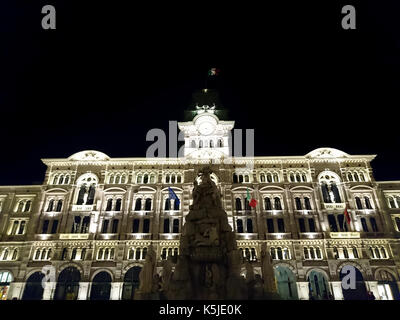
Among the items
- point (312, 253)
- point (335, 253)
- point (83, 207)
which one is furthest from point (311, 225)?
point (83, 207)

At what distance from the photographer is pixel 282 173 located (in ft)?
134

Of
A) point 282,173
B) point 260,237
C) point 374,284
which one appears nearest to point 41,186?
point 260,237

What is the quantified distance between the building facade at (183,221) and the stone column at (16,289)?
0.39 ft

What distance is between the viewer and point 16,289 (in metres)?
33.9

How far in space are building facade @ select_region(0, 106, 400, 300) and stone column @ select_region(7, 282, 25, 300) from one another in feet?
0.39

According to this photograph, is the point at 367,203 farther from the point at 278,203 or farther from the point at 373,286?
the point at 278,203

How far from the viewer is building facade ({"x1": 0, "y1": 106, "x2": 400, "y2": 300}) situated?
113 ft

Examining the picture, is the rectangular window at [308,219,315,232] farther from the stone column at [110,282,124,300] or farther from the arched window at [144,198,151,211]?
the stone column at [110,282,124,300]

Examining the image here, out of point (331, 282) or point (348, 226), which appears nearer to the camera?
point (331, 282)

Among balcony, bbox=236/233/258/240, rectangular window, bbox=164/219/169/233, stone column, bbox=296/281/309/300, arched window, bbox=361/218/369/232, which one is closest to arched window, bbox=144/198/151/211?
rectangular window, bbox=164/219/169/233

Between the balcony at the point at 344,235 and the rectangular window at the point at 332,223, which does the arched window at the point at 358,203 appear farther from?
the balcony at the point at 344,235

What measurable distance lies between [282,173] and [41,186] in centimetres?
3501

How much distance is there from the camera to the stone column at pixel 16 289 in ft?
110
